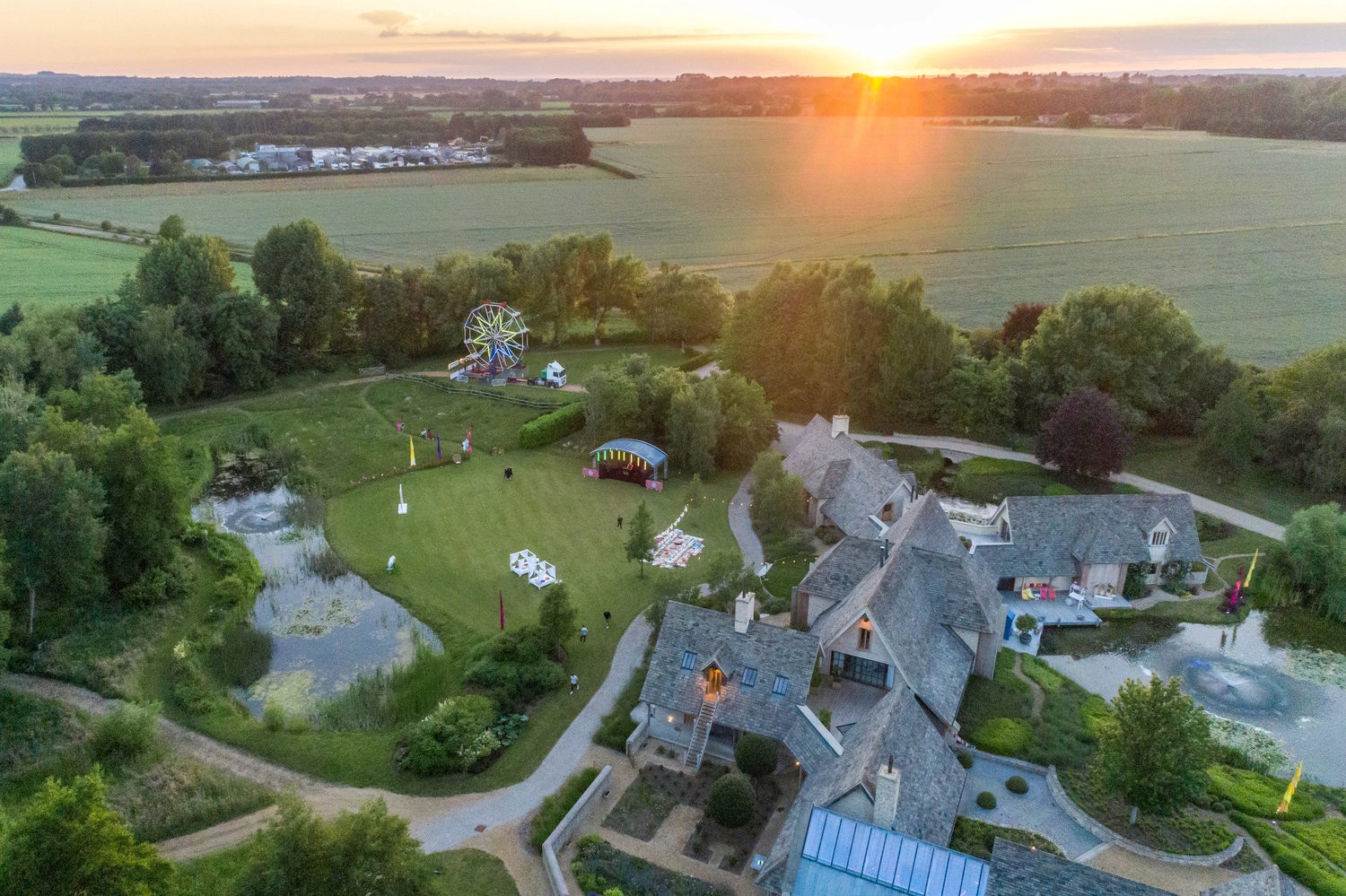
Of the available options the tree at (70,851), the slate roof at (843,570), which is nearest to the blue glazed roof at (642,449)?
the slate roof at (843,570)

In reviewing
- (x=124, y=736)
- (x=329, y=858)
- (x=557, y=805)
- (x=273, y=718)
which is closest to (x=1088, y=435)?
(x=557, y=805)

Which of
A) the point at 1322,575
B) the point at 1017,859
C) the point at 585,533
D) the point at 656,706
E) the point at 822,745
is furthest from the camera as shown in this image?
the point at 585,533

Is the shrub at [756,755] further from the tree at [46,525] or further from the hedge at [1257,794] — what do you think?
the tree at [46,525]

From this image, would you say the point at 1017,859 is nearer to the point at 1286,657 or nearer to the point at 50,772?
the point at 1286,657

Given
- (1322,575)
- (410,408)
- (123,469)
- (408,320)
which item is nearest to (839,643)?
(1322,575)

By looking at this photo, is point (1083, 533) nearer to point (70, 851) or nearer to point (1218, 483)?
point (1218, 483)

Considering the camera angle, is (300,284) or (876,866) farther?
(300,284)

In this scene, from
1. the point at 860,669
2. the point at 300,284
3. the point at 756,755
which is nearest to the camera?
the point at 756,755
